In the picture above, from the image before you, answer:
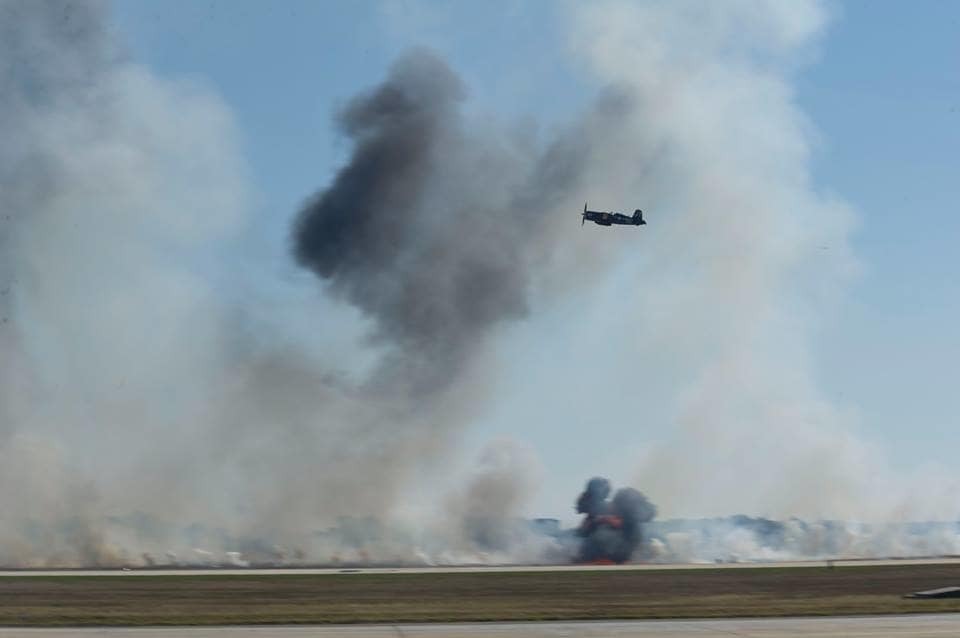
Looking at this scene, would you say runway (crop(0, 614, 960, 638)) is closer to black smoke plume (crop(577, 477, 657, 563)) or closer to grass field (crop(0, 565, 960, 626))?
grass field (crop(0, 565, 960, 626))

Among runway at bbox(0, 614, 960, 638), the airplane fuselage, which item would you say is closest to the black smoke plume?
the airplane fuselage

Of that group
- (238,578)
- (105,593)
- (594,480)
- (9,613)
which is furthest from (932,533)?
(9,613)

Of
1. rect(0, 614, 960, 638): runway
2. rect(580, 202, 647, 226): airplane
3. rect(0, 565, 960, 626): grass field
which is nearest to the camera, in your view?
rect(0, 614, 960, 638): runway

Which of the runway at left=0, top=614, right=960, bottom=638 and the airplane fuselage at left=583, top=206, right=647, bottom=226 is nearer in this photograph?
the runway at left=0, top=614, right=960, bottom=638

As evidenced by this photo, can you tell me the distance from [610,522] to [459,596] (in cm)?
8499

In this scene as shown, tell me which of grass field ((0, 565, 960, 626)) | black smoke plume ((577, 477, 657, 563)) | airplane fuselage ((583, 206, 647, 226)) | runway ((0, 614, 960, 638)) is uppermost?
airplane fuselage ((583, 206, 647, 226))

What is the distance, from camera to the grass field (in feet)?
197

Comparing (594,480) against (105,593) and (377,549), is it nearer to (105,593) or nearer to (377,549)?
(377,549)

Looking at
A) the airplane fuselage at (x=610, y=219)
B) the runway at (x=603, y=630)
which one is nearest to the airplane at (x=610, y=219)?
the airplane fuselage at (x=610, y=219)

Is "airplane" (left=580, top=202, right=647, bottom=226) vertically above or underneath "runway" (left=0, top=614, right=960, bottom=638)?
above

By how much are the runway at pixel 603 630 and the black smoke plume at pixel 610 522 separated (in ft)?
306

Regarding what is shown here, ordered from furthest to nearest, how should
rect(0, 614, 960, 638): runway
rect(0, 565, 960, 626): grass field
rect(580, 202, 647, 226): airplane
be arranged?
rect(580, 202, 647, 226): airplane, rect(0, 565, 960, 626): grass field, rect(0, 614, 960, 638): runway

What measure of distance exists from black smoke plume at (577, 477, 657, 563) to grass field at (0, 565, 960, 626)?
44148 millimetres

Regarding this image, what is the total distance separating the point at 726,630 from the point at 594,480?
114554 millimetres
